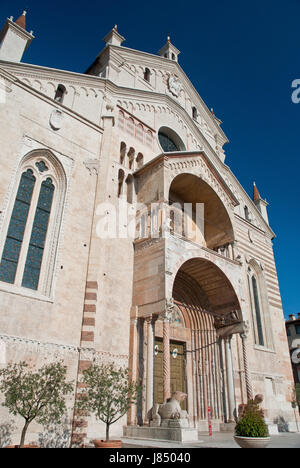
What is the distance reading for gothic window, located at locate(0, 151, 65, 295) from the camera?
12.3 metres

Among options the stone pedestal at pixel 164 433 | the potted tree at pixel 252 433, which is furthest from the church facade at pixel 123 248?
the potted tree at pixel 252 433

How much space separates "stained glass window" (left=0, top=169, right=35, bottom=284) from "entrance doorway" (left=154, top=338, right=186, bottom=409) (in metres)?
6.99

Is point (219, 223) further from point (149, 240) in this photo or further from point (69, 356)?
point (69, 356)

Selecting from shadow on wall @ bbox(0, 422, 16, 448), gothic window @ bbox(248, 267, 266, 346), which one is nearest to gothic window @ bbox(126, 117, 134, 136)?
gothic window @ bbox(248, 267, 266, 346)

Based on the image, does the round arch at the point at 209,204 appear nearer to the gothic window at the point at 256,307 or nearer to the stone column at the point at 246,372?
the gothic window at the point at 256,307

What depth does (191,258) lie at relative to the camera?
50.3ft

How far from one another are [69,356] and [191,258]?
6492 millimetres

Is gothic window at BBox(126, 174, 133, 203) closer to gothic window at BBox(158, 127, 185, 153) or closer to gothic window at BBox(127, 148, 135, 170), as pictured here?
gothic window at BBox(127, 148, 135, 170)

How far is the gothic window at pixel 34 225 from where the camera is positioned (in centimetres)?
1227

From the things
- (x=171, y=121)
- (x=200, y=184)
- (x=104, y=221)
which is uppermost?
(x=171, y=121)

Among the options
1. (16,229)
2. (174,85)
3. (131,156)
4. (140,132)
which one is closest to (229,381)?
(16,229)

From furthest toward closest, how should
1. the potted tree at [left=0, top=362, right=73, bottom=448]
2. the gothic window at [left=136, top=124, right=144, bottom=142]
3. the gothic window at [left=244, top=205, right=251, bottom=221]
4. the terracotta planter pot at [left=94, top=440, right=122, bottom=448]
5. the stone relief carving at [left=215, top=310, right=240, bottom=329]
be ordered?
1. the gothic window at [left=244, top=205, right=251, bottom=221]
2. the gothic window at [left=136, top=124, right=144, bottom=142]
3. the stone relief carving at [left=215, top=310, right=240, bottom=329]
4. the terracotta planter pot at [left=94, top=440, right=122, bottom=448]
5. the potted tree at [left=0, top=362, right=73, bottom=448]

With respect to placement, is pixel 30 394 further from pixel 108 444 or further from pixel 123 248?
pixel 123 248
